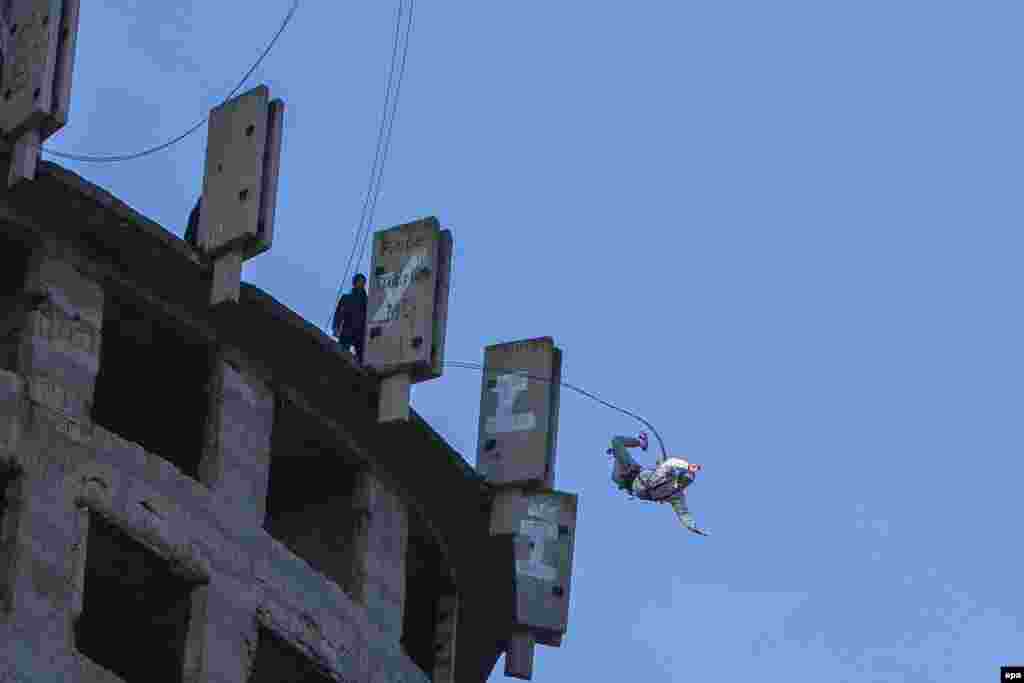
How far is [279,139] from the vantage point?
46.0 m

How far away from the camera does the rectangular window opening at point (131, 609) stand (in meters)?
45.1

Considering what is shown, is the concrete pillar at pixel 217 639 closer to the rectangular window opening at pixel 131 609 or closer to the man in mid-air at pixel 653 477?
the rectangular window opening at pixel 131 609

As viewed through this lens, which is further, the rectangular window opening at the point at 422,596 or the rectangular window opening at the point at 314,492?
the rectangular window opening at the point at 422,596

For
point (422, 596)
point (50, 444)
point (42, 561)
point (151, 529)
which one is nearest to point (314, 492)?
point (422, 596)

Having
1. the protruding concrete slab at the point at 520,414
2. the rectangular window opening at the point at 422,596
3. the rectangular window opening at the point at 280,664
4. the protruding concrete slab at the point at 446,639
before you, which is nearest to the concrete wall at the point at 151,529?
the rectangular window opening at the point at 280,664

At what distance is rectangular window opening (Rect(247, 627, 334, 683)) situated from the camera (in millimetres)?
46938

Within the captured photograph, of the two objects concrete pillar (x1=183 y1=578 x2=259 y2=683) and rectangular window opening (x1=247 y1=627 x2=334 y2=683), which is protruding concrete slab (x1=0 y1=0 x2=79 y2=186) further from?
rectangular window opening (x1=247 y1=627 x2=334 y2=683)

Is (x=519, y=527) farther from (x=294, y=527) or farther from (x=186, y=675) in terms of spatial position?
(x=186, y=675)

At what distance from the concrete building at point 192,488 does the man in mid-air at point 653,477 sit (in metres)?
2.72

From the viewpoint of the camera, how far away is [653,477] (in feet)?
177

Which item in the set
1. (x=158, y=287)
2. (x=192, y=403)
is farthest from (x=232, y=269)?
(x=192, y=403)

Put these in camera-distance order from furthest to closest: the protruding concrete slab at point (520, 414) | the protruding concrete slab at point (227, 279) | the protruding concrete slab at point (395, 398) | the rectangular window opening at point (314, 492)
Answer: the protruding concrete slab at point (520, 414)
the rectangular window opening at point (314, 492)
the protruding concrete slab at point (395, 398)
the protruding concrete slab at point (227, 279)

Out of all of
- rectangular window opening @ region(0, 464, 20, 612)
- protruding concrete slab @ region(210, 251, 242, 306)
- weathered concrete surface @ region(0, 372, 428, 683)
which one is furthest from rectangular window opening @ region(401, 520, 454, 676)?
rectangular window opening @ region(0, 464, 20, 612)

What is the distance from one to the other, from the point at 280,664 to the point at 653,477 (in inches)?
342
